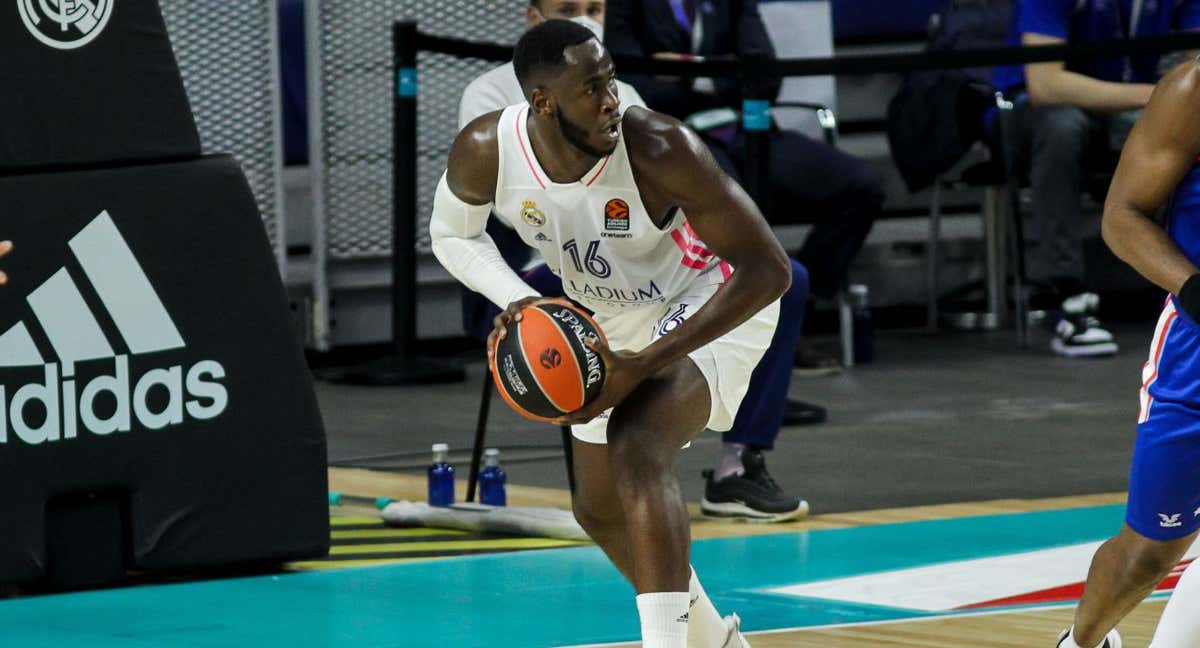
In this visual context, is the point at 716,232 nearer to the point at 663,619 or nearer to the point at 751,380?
the point at 663,619

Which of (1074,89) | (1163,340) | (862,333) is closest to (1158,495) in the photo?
(1163,340)

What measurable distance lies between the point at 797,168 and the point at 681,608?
5.37m

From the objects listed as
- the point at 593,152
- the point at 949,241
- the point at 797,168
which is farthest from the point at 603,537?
the point at 949,241

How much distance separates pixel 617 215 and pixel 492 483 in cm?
209

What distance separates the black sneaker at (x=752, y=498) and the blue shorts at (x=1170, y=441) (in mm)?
2477

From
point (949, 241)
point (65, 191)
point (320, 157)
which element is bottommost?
point (949, 241)

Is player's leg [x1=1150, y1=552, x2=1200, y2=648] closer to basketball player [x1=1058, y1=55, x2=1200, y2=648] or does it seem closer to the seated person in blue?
basketball player [x1=1058, y1=55, x2=1200, y2=648]

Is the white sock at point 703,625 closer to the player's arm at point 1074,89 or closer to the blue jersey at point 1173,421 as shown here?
the blue jersey at point 1173,421

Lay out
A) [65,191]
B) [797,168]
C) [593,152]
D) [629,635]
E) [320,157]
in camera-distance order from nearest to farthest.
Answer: [593,152] → [629,635] → [65,191] → [797,168] → [320,157]

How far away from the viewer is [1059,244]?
9.74 meters

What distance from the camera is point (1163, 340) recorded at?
400 centimetres

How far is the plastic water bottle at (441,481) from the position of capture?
648 cm

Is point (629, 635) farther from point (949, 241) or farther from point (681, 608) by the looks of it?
point (949, 241)

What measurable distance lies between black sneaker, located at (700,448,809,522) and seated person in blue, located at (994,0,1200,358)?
3.64 meters
